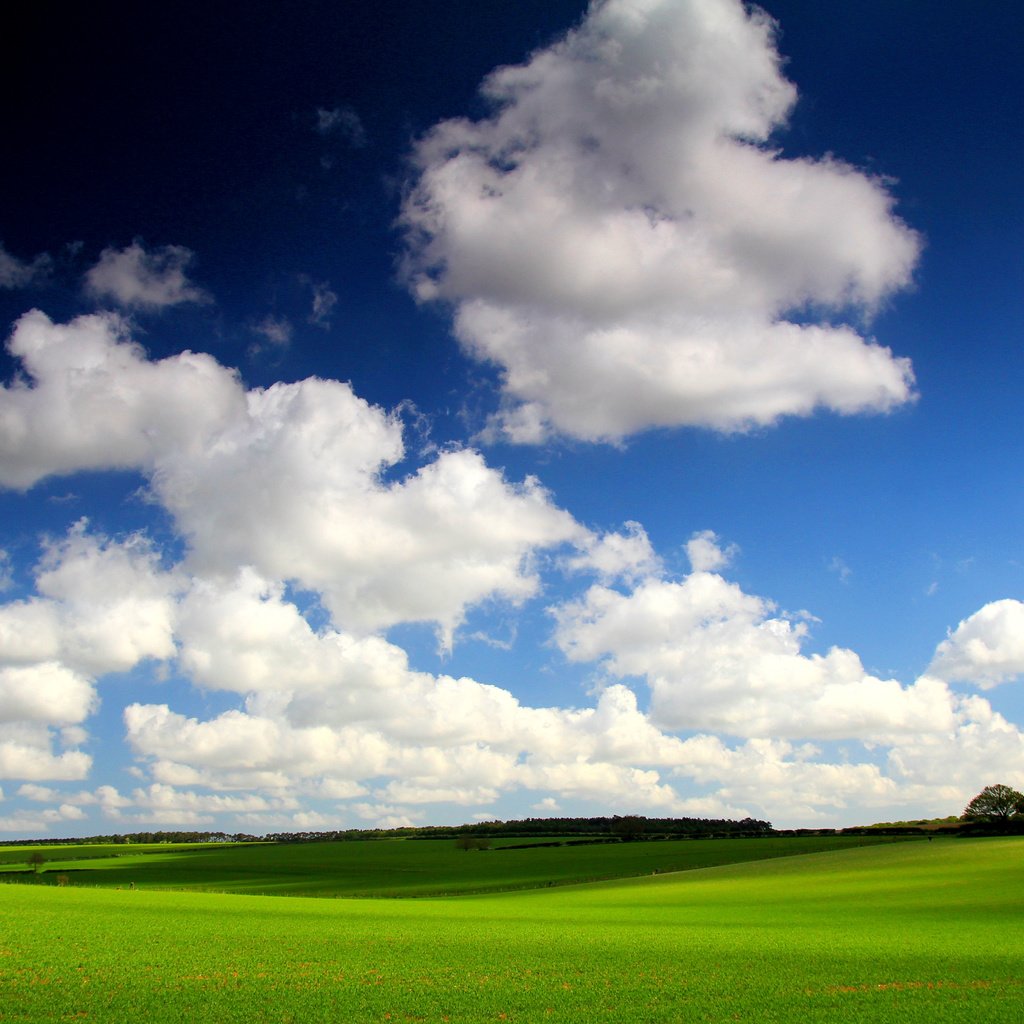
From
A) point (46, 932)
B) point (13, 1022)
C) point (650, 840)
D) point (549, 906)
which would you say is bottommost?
point (650, 840)

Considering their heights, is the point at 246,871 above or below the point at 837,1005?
below

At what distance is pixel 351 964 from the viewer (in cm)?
2905

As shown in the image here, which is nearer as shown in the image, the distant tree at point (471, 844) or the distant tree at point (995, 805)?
the distant tree at point (995, 805)

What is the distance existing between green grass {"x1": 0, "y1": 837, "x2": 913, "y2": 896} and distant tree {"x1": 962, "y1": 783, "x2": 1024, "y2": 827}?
63.7 feet

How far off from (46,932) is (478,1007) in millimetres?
25622

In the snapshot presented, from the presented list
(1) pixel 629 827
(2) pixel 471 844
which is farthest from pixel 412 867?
(1) pixel 629 827

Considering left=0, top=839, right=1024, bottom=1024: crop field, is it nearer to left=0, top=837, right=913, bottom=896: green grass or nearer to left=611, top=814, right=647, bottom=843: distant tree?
left=0, top=837, right=913, bottom=896: green grass

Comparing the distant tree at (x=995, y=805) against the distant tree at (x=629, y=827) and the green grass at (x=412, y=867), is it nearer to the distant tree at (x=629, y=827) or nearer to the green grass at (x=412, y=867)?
the green grass at (x=412, y=867)

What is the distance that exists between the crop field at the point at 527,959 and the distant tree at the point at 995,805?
83.0 m

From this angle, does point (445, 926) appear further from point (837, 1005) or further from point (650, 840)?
point (650, 840)

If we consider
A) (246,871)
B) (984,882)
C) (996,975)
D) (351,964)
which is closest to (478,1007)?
(351,964)

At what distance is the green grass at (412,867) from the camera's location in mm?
81562

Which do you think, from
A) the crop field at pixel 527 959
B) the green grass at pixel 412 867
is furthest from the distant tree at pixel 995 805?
the crop field at pixel 527 959

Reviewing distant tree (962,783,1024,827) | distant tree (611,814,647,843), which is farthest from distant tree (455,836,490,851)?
distant tree (962,783,1024,827)
